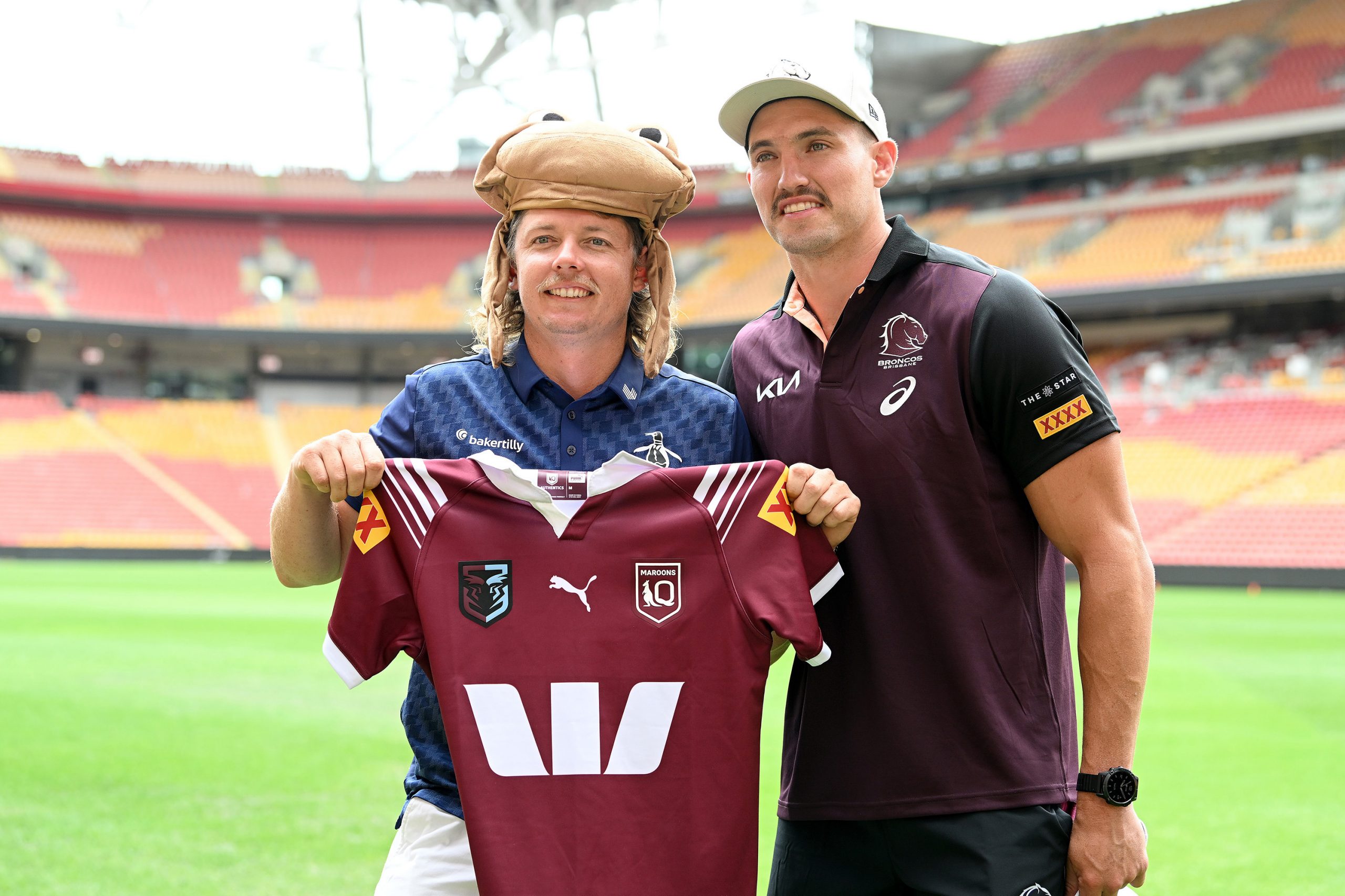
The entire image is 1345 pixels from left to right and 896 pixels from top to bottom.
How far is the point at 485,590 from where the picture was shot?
Result: 2.26 m

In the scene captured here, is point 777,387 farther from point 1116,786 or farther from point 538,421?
point 1116,786

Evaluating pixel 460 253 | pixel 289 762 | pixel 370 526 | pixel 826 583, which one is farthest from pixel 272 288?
pixel 826 583

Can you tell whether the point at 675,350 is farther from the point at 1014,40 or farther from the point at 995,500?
the point at 1014,40

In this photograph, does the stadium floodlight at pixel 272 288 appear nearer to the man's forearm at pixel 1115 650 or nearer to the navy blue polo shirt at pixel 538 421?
the navy blue polo shirt at pixel 538 421

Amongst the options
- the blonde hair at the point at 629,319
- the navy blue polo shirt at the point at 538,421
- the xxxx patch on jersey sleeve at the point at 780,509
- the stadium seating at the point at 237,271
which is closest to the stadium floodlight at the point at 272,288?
the stadium seating at the point at 237,271

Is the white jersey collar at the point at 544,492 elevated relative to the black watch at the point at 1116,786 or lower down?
elevated

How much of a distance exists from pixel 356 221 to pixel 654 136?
1447 inches

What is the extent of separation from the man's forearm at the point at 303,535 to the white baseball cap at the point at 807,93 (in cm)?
135

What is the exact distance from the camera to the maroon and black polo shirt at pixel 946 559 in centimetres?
227

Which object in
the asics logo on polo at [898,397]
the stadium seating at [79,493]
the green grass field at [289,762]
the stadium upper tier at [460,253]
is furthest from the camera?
the stadium upper tier at [460,253]

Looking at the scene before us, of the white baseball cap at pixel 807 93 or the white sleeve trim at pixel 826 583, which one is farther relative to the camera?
the white baseball cap at pixel 807 93

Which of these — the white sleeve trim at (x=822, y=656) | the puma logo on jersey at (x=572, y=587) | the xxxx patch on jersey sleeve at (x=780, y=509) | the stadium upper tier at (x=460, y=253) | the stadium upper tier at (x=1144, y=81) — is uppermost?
the stadium upper tier at (x=1144, y=81)

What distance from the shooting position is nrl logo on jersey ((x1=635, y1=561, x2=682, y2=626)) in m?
2.25

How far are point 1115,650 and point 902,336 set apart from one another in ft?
2.65
